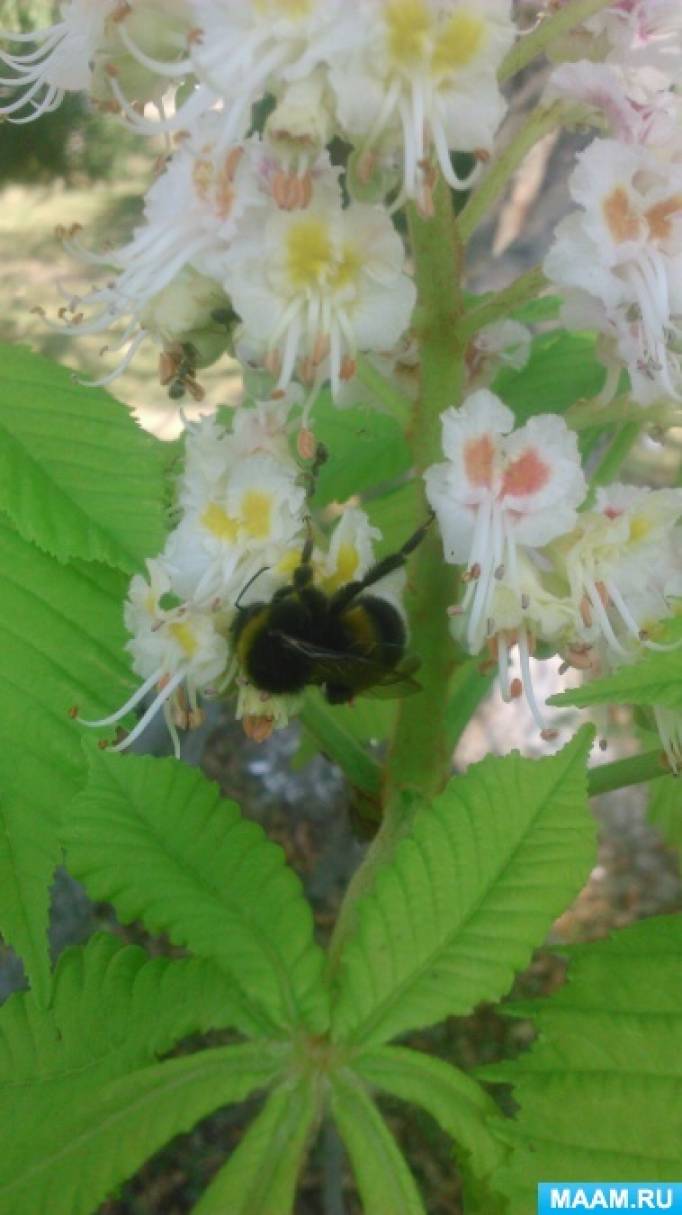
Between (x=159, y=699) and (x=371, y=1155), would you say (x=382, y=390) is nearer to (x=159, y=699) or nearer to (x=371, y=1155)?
(x=159, y=699)

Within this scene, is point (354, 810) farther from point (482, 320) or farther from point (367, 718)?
point (482, 320)

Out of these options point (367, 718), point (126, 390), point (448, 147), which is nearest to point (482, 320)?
point (448, 147)

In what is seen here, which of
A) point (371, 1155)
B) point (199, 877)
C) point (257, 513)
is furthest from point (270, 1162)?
point (257, 513)

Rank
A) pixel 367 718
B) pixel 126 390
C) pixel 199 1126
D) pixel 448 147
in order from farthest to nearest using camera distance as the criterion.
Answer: pixel 126 390
pixel 199 1126
pixel 367 718
pixel 448 147

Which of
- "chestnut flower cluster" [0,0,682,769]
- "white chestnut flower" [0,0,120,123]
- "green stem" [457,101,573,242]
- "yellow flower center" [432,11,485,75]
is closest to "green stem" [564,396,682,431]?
"chestnut flower cluster" [0,0,682,769]

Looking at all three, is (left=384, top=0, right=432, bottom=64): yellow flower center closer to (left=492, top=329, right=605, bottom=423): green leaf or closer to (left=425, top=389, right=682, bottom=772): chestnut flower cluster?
(left=425, top=389, right=682, bottom=772): chestnut flower cluster

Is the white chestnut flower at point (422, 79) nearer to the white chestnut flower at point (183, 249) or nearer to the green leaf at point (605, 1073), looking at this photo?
the white chestnut flower at point (183, 249)

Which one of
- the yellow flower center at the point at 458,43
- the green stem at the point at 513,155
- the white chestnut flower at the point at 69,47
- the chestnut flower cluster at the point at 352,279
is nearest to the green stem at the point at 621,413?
the chestnut flower cluster at the point at 352,279
